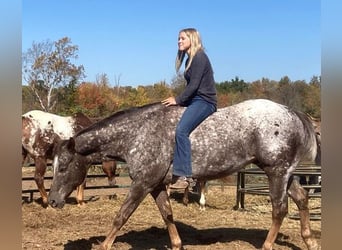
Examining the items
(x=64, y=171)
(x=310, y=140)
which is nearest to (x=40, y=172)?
(x=64, y=171)

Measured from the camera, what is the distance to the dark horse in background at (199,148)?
14.5ft

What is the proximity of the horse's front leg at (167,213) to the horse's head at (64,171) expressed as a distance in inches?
34.6

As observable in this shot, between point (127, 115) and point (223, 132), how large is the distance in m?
1.05

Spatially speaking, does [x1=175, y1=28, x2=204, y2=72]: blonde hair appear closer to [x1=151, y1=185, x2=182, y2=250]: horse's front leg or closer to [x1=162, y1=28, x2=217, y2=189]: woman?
[x1=162, y1=28, x2=217, y2=189]: woman

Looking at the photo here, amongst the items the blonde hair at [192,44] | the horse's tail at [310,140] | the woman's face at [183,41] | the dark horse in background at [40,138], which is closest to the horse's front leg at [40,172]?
the dark horse in background at [40,138]

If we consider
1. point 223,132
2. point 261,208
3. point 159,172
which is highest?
point 223,132

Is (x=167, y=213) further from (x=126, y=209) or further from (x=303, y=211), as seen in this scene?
(x=303, y=211)

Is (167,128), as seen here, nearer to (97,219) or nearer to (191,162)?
(191,162)

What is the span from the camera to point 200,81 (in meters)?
4.34

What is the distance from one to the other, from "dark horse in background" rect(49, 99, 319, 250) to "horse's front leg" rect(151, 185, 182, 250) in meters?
0.01

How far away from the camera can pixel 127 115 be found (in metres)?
4.68

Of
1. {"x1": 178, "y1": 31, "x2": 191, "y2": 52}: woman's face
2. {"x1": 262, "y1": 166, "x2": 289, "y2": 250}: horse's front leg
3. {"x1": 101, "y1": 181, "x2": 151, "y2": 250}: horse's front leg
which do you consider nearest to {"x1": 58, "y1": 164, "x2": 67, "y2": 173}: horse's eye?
{"x1": 101, "y1": 181, "x2": 151, "y2": 250}: horse's front leg

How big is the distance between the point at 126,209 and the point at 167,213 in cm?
61
